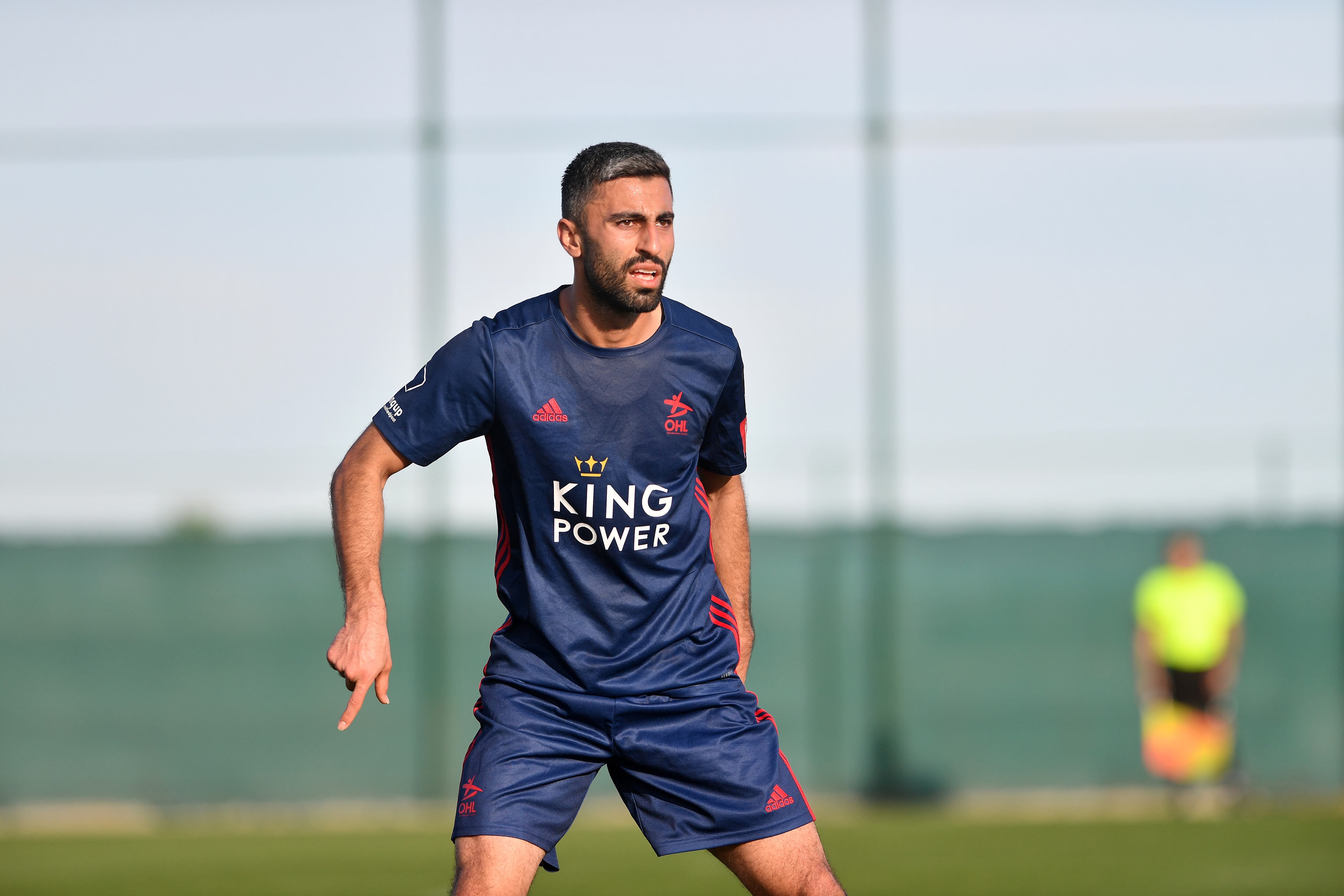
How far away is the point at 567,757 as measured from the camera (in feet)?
13.3

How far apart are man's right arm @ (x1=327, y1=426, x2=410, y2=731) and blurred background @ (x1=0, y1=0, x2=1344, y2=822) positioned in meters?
8.88

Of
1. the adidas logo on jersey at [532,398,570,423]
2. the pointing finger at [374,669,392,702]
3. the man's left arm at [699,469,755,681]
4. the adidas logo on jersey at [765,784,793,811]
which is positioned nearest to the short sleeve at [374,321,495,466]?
the adidas logo on jersey at [532,398,570,423]

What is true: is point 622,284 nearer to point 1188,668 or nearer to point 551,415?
point 551,415

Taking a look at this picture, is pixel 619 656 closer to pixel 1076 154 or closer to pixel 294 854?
pixel 294 854

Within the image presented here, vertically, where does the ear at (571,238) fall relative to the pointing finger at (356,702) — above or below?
above

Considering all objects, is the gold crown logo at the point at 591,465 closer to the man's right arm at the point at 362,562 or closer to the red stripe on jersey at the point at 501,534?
the red stripe on jersey at the point at 501,534

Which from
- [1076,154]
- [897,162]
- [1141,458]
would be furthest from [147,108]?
[1141,458]

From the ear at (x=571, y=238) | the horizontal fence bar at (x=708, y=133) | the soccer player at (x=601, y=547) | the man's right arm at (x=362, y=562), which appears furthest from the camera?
the horizontal fence bar at (x=708, y=133)

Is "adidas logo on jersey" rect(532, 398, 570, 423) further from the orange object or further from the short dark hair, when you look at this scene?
the orange object

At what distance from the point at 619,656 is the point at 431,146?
397 inches

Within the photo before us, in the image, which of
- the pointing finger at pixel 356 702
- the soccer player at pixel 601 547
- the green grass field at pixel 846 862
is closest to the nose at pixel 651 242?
the soccer player at pixel 601 547

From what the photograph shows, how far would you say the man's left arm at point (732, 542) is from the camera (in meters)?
4.63

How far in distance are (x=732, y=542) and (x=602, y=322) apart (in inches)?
31.6

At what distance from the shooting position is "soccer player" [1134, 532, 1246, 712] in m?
12.6
